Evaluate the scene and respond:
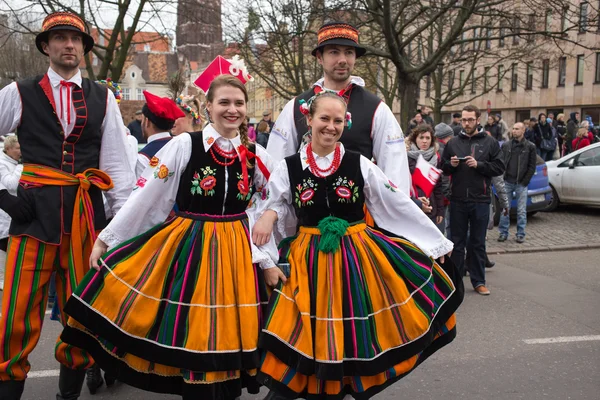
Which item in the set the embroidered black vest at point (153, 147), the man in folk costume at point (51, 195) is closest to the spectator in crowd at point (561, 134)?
the embroidered black vest at point (153, 147)

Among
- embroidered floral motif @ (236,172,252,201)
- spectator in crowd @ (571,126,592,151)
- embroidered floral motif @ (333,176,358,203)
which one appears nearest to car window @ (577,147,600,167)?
spectator in crowd @ (571,126,592,151)

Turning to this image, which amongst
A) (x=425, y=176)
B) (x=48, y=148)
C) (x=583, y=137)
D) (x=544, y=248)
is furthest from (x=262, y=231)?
(x=583, y=137)

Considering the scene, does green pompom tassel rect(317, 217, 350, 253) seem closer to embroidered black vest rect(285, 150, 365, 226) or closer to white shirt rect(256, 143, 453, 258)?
embroidered black vest rect(285, 150, 365, 226)

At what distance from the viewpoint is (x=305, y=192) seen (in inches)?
132

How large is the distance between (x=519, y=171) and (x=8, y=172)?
7601 millimetres

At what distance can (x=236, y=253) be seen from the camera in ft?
10.6

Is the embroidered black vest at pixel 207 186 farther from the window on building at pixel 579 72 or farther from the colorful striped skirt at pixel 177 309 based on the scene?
the window on building at pixel 579 72

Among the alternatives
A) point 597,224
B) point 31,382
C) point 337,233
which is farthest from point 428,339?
point 597,224

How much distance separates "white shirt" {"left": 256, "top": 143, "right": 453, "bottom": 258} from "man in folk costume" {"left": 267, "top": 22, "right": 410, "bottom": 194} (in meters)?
0.31

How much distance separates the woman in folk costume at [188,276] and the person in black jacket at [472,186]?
404 cm

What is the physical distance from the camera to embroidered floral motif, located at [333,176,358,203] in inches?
131

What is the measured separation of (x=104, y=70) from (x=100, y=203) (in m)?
10.9

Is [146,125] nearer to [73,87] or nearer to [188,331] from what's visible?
[73,87]

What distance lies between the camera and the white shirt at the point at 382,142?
380 centimetres
